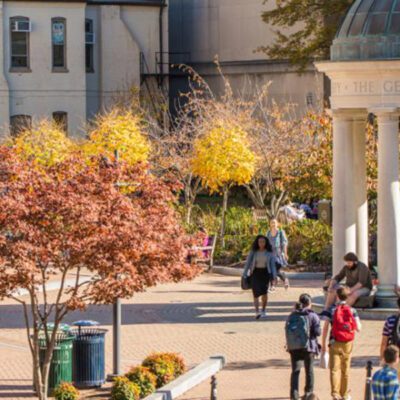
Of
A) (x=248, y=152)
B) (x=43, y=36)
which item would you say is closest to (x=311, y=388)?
(x=248, y=152)

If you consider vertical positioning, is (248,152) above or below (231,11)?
below

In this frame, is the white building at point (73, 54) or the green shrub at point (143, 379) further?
the white building at point (73, 54)

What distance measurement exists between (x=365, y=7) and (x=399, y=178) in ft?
10.8

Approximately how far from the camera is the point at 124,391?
18.7 metres

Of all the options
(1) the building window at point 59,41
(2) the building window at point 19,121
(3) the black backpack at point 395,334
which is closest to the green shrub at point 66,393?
(3) the black backpack at point 395,334

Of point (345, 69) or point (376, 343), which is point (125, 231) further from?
point (345, 69)

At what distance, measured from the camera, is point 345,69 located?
2584cm

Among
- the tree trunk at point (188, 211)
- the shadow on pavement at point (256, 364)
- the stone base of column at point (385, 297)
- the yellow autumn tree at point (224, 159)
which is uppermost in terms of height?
the yellow autumn tree at point (224, 159)

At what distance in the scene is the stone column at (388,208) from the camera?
26031mm

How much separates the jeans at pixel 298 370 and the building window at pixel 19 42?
41.3m

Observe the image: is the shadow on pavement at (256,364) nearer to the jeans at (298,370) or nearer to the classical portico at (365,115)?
the jeans at (298,370)

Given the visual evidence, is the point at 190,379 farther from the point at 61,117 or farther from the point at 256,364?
the point at 61,117

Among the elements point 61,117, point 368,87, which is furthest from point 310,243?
point 61,117

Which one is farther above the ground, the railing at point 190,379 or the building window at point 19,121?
the building window at point 19,121
